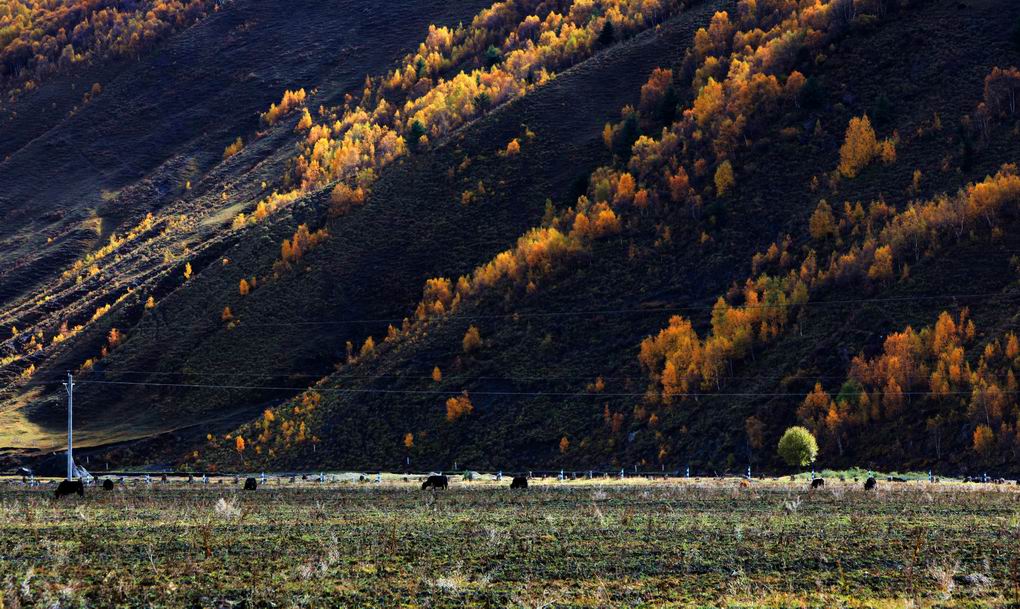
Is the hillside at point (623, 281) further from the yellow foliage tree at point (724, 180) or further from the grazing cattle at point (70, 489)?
the grazing cattle at point (70, 489)

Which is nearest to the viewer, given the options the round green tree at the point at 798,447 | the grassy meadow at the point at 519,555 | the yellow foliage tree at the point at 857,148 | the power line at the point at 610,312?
the grassy meadow at the point at 519,555

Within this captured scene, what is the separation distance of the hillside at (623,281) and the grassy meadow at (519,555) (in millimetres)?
46132

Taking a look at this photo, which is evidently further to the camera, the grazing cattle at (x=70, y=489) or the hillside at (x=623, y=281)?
the hillside at (x=623, y=281)

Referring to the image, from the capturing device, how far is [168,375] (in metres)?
122

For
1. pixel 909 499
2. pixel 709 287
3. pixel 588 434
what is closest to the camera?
pixel 909 499

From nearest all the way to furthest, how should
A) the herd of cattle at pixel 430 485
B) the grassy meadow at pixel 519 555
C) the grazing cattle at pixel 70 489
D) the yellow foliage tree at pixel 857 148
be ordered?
the grassy meadow at pixel 519 555 → the grazing cattle at pixel 70 489 → the herd of cattle at pixel 430 485 → the yellow foliage tree at pixel 857 148

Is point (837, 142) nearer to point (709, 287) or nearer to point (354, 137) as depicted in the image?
point (709, 287)

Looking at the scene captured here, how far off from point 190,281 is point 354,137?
48383 millimetres

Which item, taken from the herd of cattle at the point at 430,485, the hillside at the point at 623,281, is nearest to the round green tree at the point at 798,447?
the hillside at the point at 623,281

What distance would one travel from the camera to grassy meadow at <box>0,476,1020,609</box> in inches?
711

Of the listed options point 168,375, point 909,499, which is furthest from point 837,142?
point 909,499

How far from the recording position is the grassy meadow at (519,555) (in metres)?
Result: 18.1

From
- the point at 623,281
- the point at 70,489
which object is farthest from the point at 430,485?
the point at 623,281

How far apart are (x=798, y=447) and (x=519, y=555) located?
2077 inches
